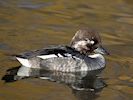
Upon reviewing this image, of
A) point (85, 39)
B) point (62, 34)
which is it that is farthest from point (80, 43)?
point (62, 34)

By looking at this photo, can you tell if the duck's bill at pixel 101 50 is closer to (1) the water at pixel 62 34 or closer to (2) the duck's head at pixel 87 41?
(2) the duck's head at pixel 87 41

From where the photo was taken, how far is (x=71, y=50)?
40.9 feet

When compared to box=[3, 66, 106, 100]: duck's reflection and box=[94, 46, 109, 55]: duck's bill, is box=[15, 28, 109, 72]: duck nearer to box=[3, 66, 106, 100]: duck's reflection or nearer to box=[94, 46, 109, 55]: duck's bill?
box=[94, 46, 109, 55]: duck's bill

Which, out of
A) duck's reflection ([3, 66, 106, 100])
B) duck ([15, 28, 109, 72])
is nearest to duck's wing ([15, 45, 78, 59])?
duck ([15, 28, 109, 72])

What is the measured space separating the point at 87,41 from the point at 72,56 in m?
0.63

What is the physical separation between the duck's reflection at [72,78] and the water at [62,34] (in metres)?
0.11

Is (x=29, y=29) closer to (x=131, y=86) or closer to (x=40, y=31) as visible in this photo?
(x=40, y=31)

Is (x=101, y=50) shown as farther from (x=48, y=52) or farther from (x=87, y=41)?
(x=48, y=52)

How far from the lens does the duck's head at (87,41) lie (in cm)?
Answer: 1283

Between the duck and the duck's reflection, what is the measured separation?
0.13 meters

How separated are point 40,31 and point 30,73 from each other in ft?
8.67

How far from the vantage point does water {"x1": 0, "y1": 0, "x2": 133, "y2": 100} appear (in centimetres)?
1116

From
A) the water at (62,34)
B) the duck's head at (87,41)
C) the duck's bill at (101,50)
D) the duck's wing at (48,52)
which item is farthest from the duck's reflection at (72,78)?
the duck's head at (87,41)

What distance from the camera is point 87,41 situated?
12.9 metres
